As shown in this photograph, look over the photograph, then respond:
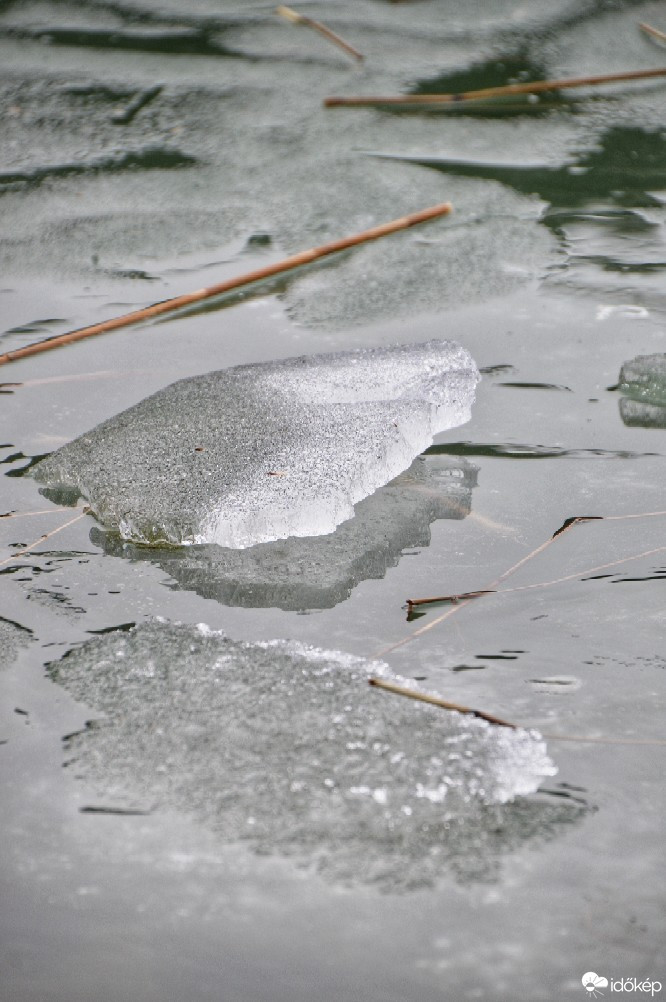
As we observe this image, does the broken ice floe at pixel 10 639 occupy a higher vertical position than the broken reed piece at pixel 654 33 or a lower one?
lower

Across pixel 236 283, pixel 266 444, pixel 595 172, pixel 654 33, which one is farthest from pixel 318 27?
pixel 266 444

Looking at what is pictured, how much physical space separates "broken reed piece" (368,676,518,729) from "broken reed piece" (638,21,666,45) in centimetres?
284

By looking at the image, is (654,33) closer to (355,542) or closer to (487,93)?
(487,93)

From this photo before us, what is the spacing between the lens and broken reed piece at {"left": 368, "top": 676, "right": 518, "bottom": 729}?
1147 mm

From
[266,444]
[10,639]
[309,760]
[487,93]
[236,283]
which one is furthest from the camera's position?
[487,93]

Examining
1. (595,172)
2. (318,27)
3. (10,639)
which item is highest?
(318,27)

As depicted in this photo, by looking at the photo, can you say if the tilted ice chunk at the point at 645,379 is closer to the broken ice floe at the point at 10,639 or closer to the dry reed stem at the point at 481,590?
the dry reed stem at the point at 481,590

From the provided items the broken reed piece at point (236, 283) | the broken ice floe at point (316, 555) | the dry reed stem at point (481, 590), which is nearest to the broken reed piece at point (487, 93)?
the broken reed piece at point (236, 283)

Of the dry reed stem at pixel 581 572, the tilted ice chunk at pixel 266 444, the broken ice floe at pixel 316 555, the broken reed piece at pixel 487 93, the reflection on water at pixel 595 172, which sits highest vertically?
the broken reed piece at pixel 487 93

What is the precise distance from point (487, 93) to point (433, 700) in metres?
2.35

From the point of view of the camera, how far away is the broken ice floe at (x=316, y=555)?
139 cm

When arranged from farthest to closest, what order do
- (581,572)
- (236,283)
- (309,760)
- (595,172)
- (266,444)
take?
(595,172)
(236,283)
(266,444)
(581,572)
(309,760)

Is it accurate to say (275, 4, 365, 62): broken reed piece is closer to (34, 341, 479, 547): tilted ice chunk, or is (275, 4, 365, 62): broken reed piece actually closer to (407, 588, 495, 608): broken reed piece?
(34, 341, 479, 547): tilted ice chunk

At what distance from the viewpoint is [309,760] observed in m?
1.11
